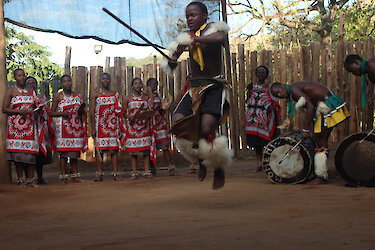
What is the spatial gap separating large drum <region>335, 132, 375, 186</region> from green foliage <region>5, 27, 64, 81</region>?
592 inches

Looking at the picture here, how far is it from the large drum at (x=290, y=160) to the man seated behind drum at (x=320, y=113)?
99 millimetres

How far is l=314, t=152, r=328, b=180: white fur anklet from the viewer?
23.0ft

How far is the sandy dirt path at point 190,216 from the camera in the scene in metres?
3.47

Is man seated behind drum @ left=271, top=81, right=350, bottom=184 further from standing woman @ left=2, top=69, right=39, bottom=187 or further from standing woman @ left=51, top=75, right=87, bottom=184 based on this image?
standing woman @ left=2, top=69, right=39, bottom=187

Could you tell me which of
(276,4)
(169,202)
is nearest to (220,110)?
(169,202)

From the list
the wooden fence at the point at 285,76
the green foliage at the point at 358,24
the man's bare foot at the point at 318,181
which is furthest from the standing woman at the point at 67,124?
the green foliage at the point at 358,24

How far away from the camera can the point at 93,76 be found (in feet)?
37.3

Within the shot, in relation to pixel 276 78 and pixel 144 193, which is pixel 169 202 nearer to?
pixel 144 193

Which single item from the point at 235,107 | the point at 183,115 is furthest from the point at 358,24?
the point at 183,115

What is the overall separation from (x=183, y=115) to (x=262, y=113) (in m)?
4.12

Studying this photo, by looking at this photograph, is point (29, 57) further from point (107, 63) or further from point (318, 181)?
point (318, 181)

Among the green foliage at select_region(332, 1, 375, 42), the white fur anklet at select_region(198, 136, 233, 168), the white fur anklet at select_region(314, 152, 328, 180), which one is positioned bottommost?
the white fur anklet at select_region(314, 152, 328, 180)

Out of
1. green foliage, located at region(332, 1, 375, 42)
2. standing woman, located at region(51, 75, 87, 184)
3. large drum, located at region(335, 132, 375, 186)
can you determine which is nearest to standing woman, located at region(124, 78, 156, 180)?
standing woman, located at region(51, 75, 87, 184)

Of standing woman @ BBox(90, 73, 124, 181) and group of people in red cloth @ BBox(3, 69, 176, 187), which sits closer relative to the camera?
group of people in red cloth @ BBox(3, 69, 176, 187)
